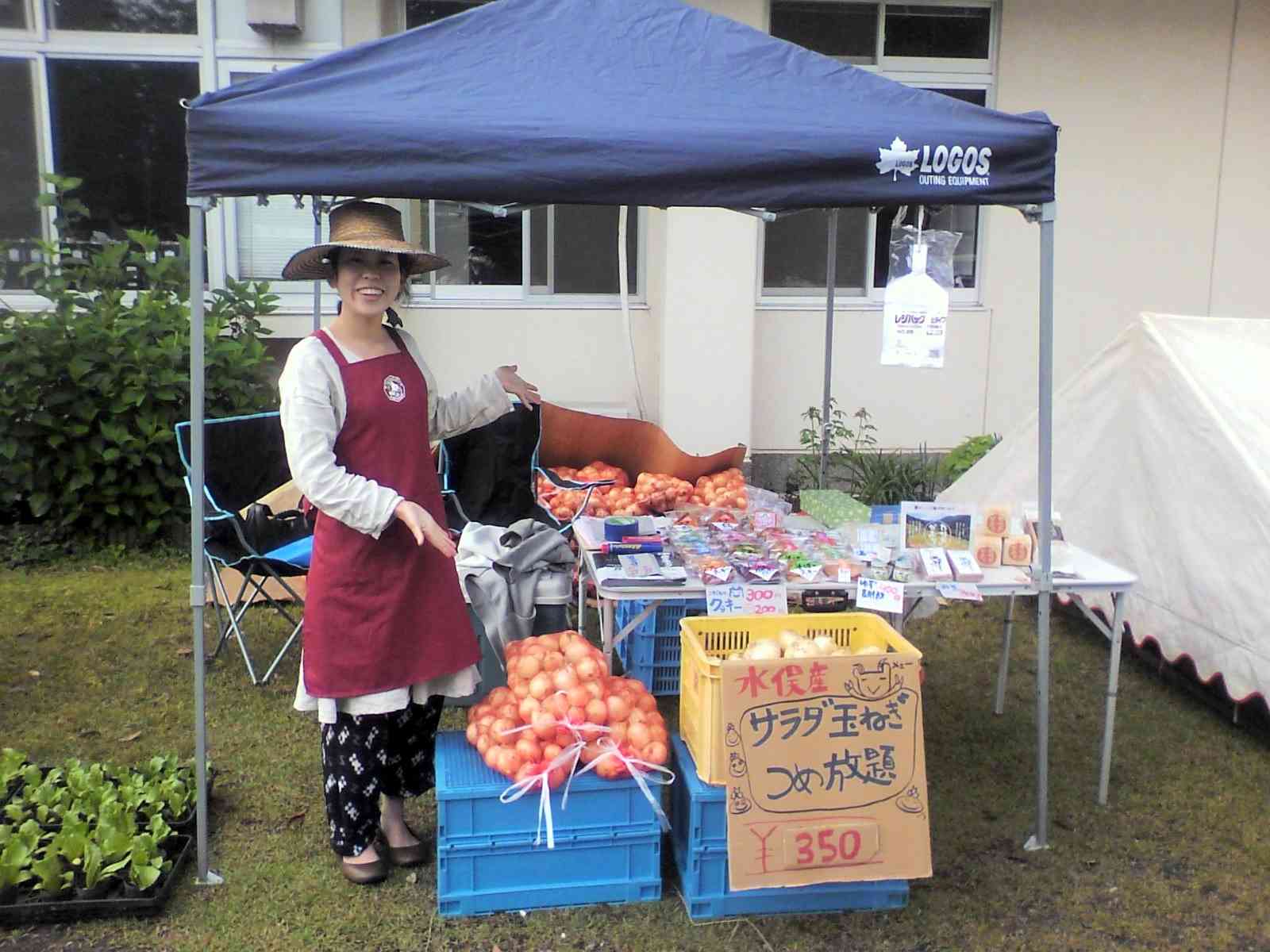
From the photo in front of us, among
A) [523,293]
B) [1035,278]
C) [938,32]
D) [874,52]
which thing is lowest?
[523,293]

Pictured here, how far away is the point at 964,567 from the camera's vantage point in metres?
3.18

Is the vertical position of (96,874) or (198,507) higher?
(198,507)

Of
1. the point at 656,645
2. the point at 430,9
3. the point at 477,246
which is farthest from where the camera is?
the point at 477,246

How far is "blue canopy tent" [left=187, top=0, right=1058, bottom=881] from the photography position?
8.44ft

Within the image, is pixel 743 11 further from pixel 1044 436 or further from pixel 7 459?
pixel 7 459

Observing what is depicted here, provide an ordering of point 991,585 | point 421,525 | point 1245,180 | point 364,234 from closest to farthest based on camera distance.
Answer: point 421,525
point 364,234
point 991,585
point 1245,180

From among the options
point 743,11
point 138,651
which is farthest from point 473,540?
point 743,11

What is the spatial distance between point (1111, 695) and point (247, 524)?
11.0ft

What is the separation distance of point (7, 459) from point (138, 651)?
1847mm

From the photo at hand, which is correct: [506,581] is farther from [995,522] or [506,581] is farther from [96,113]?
[96,113]

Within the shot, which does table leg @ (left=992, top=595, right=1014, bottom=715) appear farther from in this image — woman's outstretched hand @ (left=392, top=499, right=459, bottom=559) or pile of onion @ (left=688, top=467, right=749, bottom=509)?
woman's outstretched hand @ (left=392, top=499, right=459, bottom=559)

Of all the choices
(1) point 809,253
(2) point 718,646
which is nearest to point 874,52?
(1) point 809,253

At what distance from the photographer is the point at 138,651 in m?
4.61

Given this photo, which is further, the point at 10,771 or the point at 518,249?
the point at 518,249
